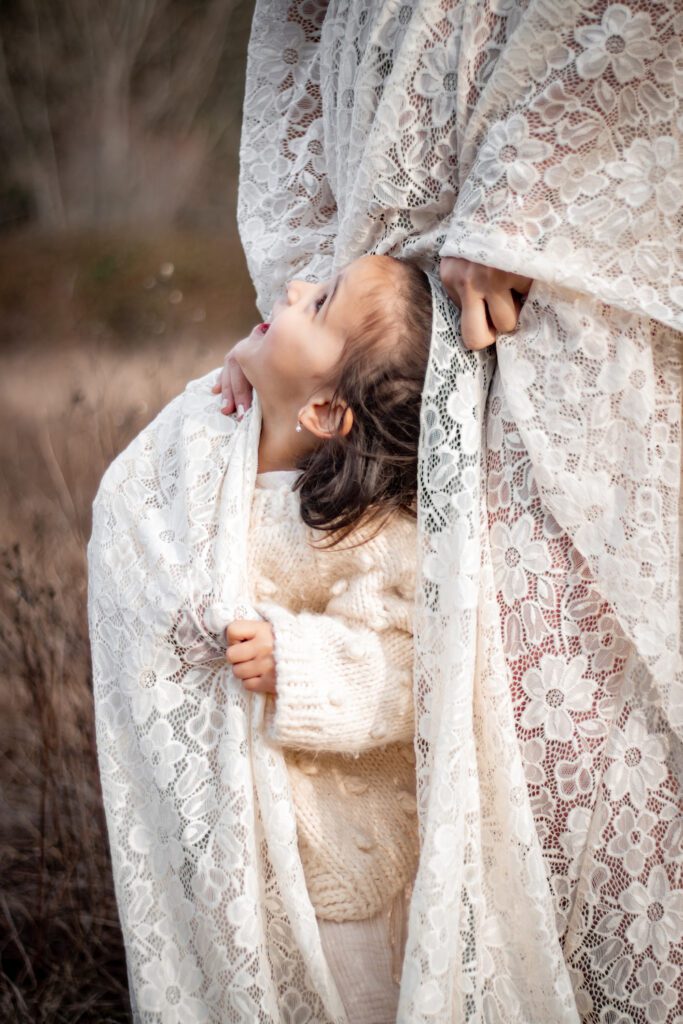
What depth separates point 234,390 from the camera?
1.52m

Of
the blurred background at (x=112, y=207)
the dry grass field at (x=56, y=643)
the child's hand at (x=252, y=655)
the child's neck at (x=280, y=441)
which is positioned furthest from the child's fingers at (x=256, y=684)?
the blurred background at (x=112, y=207)

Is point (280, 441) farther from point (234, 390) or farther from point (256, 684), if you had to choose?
point (256, 684)

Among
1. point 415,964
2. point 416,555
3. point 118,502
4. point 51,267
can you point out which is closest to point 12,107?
point 51,267

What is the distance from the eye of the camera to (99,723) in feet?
4.58

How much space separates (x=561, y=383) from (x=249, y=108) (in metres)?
0.90

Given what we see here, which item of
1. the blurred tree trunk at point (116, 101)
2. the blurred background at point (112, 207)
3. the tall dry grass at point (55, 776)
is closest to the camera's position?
the tall dry grass at point (55, 776)

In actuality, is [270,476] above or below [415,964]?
above

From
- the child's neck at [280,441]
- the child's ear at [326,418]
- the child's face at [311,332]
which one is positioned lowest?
the child's neck at [280,441]

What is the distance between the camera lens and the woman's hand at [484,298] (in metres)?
1.21

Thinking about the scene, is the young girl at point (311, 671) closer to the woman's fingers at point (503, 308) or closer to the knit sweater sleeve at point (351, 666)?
the knit sweater sleeve at point (351, 666)

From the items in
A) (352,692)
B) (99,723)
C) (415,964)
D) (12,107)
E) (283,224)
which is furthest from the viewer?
(12,107)

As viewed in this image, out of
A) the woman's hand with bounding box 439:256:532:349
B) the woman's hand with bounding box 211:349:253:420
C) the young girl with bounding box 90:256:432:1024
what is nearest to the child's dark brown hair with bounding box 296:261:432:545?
the young girl with bounding box 90:256:432:1024

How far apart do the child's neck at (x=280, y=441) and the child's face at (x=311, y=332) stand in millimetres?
29

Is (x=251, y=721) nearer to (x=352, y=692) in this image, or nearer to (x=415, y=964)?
(x=352, y=692)
